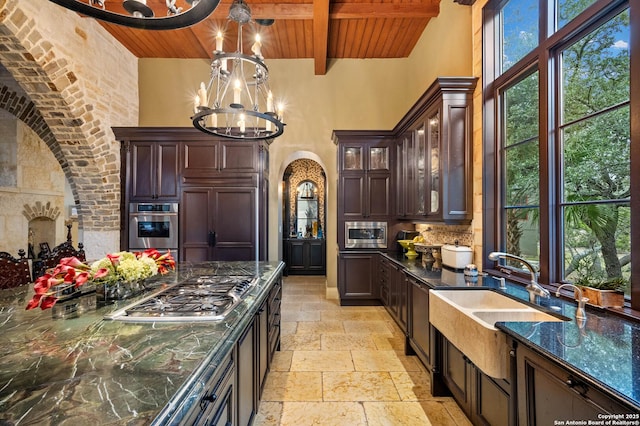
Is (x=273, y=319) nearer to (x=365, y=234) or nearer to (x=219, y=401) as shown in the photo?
(x=219, y=401)

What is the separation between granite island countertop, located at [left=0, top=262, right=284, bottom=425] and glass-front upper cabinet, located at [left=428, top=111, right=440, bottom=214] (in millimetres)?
2304

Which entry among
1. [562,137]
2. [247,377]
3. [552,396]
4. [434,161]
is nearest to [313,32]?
[434,161]

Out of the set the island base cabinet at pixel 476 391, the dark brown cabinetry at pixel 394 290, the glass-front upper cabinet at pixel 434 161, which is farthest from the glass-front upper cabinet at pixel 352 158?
the island base cabinet at pixel 476 391

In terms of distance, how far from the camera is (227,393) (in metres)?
1.38

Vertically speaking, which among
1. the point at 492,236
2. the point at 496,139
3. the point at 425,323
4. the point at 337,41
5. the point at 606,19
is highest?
the point at 337,41

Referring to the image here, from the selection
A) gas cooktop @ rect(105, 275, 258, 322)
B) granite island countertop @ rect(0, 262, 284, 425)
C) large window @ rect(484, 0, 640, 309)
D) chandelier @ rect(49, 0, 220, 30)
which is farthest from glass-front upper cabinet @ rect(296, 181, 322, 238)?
chandelier @ rect(49, 0, 220, 30)

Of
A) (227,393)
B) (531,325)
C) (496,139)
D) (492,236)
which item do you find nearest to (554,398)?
(531,325)

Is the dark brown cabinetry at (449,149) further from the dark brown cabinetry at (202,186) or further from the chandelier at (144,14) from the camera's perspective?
the dark brown cabinetry at (202,186)

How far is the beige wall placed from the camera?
529 cm

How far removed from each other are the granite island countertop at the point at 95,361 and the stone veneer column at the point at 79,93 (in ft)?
10.5

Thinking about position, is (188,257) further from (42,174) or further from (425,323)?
(42,174)

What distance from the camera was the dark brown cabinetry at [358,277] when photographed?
4727 millimetres

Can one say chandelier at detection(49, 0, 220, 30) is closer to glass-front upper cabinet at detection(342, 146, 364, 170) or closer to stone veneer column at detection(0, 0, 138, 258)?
stone veneer column at detection(0, 0, 138, 258)

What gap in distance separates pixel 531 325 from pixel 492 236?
1508mm
